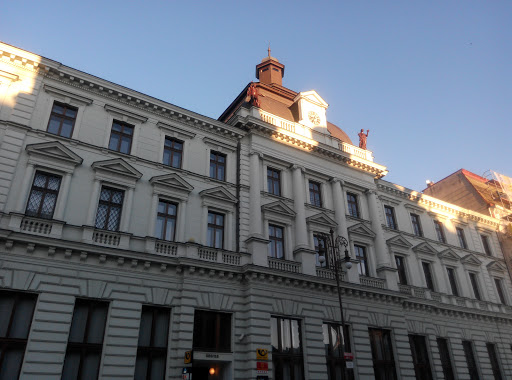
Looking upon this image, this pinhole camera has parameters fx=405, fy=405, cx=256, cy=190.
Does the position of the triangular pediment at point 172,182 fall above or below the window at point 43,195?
above

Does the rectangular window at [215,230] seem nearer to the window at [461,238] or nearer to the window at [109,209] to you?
the window at [109,209]

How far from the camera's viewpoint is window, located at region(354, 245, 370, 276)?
27644 mm

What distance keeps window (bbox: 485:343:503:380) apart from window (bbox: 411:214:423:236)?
393 inches

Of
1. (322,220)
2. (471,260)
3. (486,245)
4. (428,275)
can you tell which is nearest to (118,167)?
(322,220)

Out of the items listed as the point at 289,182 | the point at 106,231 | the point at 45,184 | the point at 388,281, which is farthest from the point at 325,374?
the point at 45,184

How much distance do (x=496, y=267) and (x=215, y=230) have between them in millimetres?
28560

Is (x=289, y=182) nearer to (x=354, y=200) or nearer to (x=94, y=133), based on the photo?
(x=354, y=200)

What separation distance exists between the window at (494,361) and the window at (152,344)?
1029 inches

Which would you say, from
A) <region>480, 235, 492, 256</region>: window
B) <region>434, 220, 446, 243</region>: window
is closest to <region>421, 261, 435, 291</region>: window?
<region>434, 220, 446, 243</region>: window

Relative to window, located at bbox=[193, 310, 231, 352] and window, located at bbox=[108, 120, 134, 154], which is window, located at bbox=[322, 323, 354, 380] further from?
window, located at bbox=[108, 120, 134, 154]

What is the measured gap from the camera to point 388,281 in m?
27.5

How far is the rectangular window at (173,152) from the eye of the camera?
23812mm

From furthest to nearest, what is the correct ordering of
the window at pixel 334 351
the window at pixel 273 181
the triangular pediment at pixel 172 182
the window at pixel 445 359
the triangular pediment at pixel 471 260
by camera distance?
the triangular pediment at pixel 471 260, the window at pixel 445 359, the window at pixel 273 181, the window at pixel 334 351, the triangular pediment at pixel 172 182

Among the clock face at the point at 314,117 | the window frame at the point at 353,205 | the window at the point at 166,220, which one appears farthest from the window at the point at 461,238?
the window at the point at 166,220
